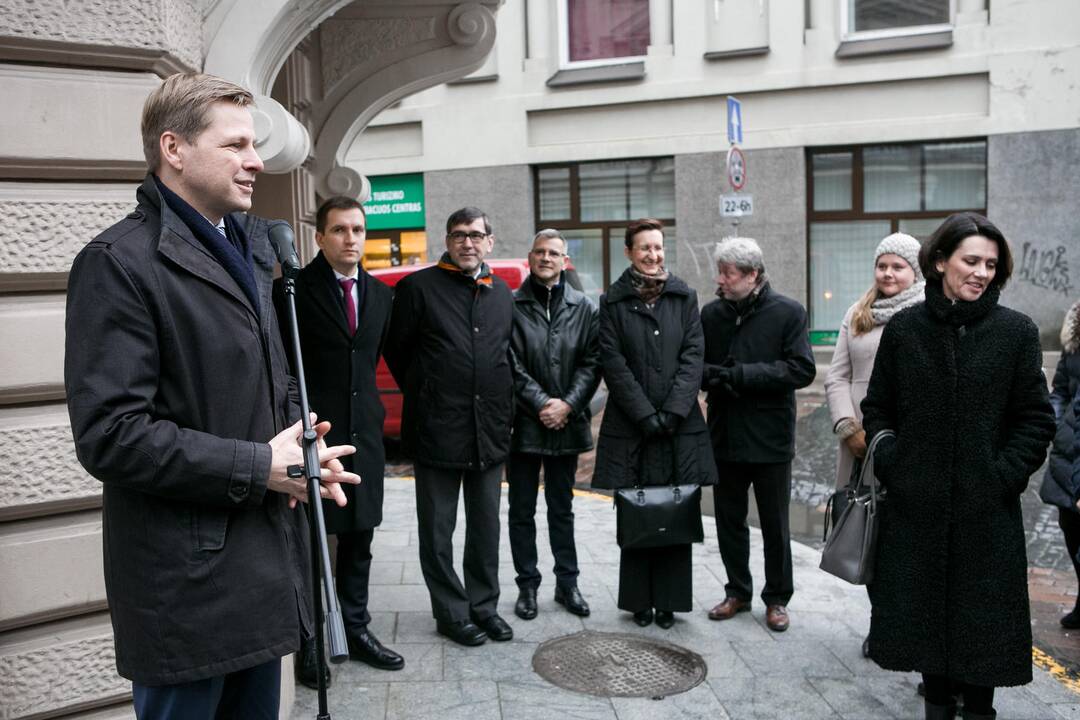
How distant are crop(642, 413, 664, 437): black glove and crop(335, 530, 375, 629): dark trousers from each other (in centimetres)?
142

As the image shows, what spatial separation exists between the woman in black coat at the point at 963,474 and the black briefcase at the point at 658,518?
1.32 meters

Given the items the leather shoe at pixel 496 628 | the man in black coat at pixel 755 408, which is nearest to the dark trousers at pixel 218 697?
the leather shoe at pixel 496 628

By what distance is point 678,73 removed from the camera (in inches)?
657

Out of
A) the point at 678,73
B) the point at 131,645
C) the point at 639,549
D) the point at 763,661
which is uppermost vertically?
the point at 678,73

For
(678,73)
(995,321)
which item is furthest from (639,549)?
(678,73)

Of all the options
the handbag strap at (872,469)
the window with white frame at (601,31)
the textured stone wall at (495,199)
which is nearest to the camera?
the handbag strap at (872,469)

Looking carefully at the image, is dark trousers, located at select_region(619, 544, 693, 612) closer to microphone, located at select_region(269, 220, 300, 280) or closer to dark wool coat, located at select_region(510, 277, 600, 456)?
dark wool coat, located at select_region(510, 277, 600, 456)

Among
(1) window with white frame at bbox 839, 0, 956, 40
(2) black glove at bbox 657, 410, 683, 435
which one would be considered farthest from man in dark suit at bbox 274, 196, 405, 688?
(1) window with white frame at bbox 839, 0, 956, 40

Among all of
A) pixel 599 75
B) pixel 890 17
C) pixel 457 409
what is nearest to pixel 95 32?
pixel 457 409

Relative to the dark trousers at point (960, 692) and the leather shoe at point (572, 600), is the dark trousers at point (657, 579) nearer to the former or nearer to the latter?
the leather shoe at point (572, 600)

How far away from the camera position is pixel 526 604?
5.29m

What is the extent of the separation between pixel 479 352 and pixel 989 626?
8.22 feet

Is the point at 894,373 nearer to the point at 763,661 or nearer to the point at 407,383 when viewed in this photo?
the point at 763,661

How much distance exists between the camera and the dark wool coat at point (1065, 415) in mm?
4863
